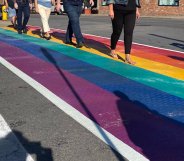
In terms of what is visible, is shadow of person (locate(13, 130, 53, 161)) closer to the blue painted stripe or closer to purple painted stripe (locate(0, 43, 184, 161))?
purple painted stripe (locate(0, 43, 184, 161))

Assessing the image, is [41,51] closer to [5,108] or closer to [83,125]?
[5,108]

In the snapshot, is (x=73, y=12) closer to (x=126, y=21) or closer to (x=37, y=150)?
(x=126, y=21)

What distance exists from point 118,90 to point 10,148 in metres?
2.46

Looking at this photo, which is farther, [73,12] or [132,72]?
[73,12]

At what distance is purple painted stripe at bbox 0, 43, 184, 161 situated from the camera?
3631 mm

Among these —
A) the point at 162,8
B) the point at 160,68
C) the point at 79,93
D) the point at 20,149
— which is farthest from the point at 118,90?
the point at 162,8

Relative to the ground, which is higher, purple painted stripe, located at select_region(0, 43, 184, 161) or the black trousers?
the black trousers

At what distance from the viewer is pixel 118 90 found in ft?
18.7

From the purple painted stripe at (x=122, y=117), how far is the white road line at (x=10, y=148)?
3.11 ft

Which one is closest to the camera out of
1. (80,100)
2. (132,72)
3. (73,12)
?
(80,100)

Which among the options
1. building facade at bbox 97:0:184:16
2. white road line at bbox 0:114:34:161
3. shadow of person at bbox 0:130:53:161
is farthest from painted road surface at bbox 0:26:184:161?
building facade at bbox 97:0:184:16

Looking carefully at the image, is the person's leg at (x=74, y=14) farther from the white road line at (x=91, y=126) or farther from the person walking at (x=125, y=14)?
the white road line at (x=91, y=126)

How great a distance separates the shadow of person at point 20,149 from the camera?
11.1 feet

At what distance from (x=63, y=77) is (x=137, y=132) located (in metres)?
2.79
